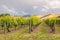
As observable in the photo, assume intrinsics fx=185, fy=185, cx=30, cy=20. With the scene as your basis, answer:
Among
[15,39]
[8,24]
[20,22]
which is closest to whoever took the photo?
[15,39]

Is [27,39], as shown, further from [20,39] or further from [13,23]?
[13,23]

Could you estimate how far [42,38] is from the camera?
23047 mm

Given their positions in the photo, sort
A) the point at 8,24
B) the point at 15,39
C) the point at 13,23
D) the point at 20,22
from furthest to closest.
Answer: the point at 20,22, the point at 13,23, the point at 8,24, the point at 15,39

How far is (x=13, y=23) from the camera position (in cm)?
7131

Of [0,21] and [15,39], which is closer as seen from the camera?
[15,39]

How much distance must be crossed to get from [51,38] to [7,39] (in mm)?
5430

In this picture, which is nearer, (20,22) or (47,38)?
(47,38)

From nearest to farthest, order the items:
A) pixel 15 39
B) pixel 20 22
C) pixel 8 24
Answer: pixel 15 39 → pixel 8 24 → pixel 20 22

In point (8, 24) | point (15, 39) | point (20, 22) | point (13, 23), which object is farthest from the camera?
point (20, 22)

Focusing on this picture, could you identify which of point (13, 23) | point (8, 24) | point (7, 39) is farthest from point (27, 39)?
point (13, 23)

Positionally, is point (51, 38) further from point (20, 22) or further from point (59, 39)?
point (20, 22)

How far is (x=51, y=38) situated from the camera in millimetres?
22875

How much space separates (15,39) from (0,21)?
43968mm

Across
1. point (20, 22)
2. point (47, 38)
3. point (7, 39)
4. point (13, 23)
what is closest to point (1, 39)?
point (7, 39)
